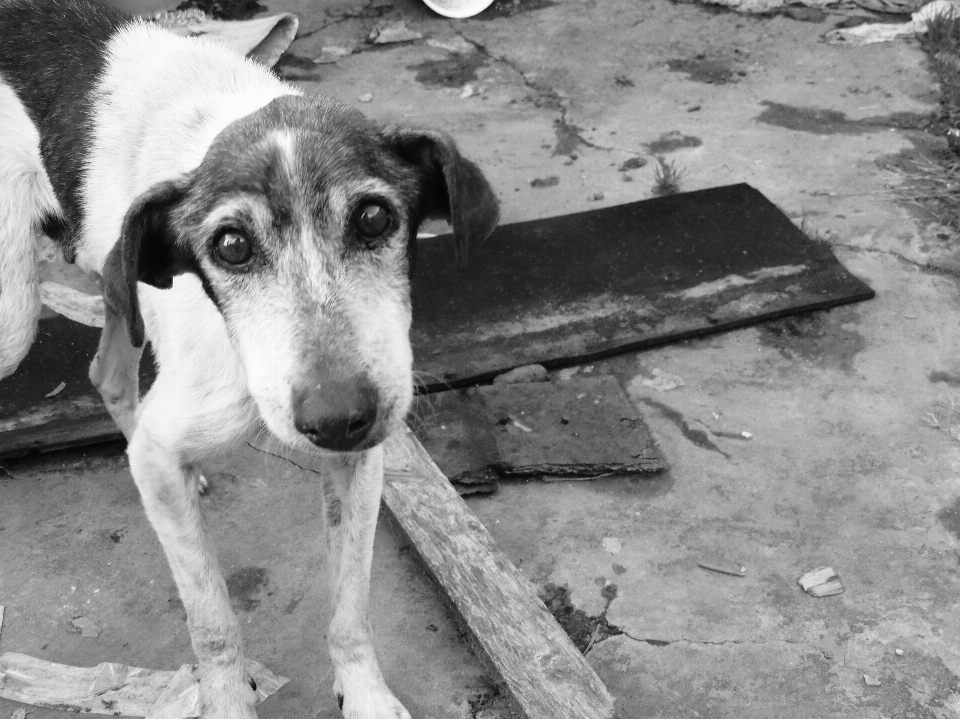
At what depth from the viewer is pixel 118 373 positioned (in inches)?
149

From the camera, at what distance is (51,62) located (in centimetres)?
346

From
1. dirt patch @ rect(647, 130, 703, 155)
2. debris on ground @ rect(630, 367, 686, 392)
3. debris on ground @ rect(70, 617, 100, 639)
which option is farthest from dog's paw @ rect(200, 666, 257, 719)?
dirt patch @ rect(647, 130, 703, 155)

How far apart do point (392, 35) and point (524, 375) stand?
4730 mm

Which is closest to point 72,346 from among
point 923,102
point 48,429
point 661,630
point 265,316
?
point 48,429

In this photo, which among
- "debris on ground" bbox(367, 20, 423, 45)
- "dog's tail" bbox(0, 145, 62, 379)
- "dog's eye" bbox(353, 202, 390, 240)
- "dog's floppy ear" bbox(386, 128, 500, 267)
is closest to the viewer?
"dog's eye" bbox(353, 202, 390, 240)

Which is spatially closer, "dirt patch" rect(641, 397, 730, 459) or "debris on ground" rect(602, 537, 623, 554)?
"debris on ground" rect(602, 537, 623, 554)

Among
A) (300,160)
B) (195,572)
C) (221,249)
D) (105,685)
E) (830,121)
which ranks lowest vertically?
(830,121)

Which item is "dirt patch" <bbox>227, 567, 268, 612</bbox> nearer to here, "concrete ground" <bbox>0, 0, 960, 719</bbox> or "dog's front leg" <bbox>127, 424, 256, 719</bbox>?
"concrete ground" <bbox>0, 0, 960, 719</bbox>

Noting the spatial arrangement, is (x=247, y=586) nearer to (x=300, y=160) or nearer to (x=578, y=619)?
(x=578, y=619)

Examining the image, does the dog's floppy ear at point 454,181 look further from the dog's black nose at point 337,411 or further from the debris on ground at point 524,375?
the debris on ground at point 524,375

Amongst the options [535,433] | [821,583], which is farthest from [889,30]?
[821,583]

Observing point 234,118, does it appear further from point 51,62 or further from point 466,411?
point 466,411

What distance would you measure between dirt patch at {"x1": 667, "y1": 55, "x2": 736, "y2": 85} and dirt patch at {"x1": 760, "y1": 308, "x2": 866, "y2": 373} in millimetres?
3157

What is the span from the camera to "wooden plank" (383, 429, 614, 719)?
2.91m
